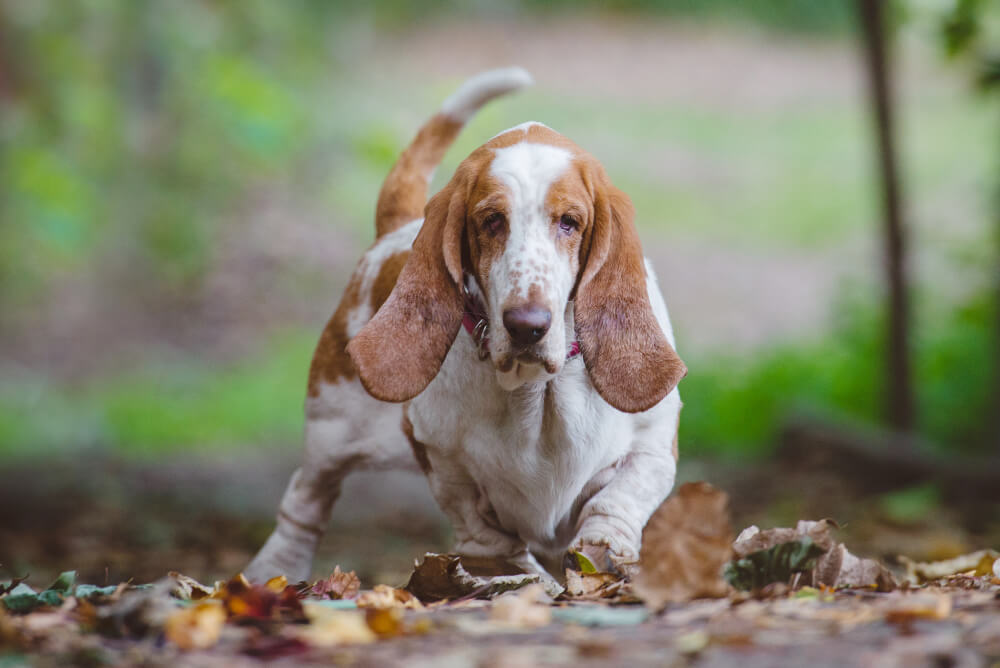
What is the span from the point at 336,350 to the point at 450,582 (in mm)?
1325

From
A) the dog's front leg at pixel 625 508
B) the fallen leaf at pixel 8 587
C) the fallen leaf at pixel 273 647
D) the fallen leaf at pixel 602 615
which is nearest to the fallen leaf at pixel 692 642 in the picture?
the fallen leaf at pixel 602 615

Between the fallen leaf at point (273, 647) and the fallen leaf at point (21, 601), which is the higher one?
the fallen leaf at point (21, 601)

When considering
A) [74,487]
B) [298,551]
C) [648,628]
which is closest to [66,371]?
[74,487]

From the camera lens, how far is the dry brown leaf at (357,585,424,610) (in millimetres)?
2851

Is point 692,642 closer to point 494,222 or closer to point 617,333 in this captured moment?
point 617,333

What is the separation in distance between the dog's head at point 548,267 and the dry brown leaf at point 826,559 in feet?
1.49

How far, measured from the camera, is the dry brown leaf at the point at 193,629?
2.37 meters

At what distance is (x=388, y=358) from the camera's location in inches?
129

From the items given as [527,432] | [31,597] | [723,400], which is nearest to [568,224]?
[527,432]

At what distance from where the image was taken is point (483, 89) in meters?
4.37

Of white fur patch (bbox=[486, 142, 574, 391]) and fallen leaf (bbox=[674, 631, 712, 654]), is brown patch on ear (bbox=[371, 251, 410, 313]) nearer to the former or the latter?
white fur patch (bbox=[486, 142, 574, 391])

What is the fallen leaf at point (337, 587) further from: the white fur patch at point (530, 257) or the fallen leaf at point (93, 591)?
the white fur patch at point (530, 257)

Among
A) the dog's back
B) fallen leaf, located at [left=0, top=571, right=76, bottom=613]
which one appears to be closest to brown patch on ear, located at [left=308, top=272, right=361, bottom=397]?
the dog's back

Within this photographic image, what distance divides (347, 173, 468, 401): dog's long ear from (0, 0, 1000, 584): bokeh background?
7.24 feet
